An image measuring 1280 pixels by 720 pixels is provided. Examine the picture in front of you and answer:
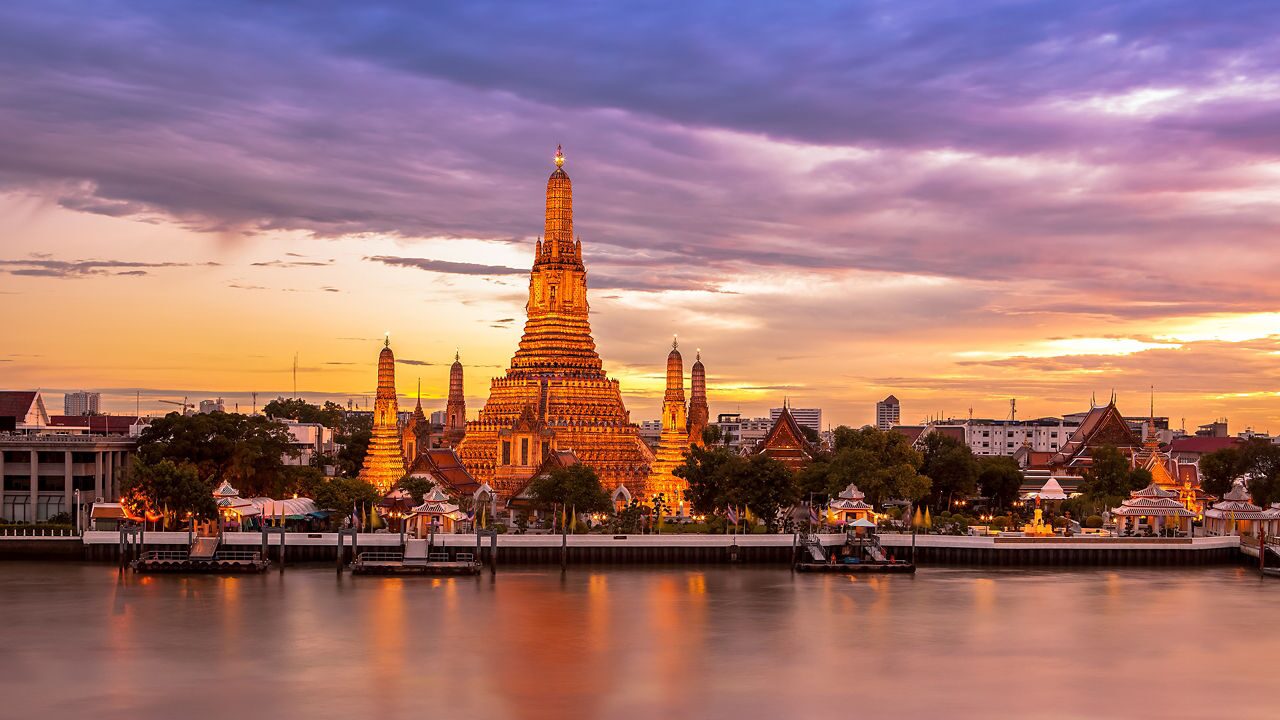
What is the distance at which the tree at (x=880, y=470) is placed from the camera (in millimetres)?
100000

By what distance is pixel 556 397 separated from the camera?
12619 cm

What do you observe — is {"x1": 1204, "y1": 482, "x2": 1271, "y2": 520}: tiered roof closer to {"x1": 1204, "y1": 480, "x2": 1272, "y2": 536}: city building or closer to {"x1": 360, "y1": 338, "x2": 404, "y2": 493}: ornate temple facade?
{"x1": 1204, "y1": 480, "x2": 1272, "y2": 536}: city building

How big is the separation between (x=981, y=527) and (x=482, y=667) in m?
49.0

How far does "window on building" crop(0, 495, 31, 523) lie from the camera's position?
99.0m

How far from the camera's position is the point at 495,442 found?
406 feet

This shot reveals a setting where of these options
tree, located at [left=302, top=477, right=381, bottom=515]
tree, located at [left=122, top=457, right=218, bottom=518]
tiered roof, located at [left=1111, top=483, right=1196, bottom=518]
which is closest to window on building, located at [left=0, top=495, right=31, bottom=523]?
tree, located at [left=122, top=457, right=218, bottom=518]

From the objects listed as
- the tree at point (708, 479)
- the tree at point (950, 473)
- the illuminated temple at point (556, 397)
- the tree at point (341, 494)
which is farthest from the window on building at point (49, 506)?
the tree at point (950, 473)

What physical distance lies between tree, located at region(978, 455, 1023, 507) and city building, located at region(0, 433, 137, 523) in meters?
62.6

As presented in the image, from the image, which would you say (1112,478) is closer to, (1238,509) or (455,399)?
(1238,509)

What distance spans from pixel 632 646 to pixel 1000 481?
65.9 m

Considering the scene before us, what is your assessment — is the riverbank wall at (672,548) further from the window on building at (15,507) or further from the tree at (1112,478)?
the tree at (1112,478)

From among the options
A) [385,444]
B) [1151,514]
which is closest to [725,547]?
[1151,514]

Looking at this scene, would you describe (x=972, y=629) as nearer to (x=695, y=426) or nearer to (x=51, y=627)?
(x=51, y=627)

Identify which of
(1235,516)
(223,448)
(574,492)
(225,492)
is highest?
(223,448)
